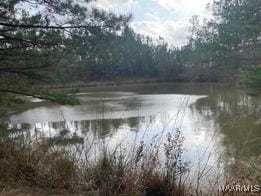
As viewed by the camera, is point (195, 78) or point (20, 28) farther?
point (195, 78)

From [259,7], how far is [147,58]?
1839 inches

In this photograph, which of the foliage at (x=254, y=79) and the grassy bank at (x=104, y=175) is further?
the foliage at (x=254, y=79)

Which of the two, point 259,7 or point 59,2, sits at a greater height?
point 259,7

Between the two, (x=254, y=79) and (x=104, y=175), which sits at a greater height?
(x=254, y=79)

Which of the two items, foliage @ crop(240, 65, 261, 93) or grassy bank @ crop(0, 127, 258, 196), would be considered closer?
grassy bank @ crop(0, 127, 258, 196)

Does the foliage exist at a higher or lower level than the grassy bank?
higher

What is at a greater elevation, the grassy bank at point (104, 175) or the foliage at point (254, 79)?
the foliage at point (254, 79)

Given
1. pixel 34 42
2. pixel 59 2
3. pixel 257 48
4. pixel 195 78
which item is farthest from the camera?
pixel 195 78

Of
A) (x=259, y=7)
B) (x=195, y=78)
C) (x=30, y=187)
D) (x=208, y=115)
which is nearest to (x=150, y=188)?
(x=30, y=187)

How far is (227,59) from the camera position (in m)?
32.0

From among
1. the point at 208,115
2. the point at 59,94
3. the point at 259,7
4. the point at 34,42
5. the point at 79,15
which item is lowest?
the point at 208,115

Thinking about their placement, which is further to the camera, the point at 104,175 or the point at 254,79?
the point at 254,79

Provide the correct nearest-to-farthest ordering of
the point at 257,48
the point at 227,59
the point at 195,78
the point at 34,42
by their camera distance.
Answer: the point at 34,42, the point at 257,48, the point at 227,59, the point at 195,78

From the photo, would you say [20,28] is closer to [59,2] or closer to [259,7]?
[59,2]
